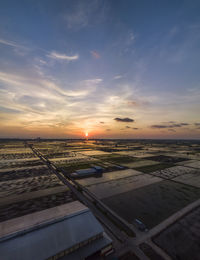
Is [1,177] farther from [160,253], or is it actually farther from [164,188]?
[164,188]

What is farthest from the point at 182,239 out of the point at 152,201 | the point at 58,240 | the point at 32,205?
the point at 32,205

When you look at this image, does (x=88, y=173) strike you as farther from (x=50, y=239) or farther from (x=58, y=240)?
(x=50, y=239)

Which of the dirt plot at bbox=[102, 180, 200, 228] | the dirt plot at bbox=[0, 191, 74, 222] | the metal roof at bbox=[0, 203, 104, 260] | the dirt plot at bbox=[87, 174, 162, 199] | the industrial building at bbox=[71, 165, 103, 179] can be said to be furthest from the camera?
the industrial building at bbox=[71, 165, 103, 179]

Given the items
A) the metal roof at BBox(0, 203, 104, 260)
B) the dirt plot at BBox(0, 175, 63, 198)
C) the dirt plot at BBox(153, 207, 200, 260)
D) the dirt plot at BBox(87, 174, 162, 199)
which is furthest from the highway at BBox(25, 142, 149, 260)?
the dirt plot at BBox(0, 175, 63, 198)

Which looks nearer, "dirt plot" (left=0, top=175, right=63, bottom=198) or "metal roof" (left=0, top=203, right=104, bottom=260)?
"metal roof" (left=0, top=203, right=104, bottom=260)

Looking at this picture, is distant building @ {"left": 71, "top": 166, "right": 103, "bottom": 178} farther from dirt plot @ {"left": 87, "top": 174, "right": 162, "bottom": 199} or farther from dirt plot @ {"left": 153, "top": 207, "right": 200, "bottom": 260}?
dirt plot @ {"left": 153, "top": 207, "right": 200, "bottom": 260}

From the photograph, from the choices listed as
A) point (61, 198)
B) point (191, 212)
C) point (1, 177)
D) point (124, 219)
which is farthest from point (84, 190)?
point (1, 177)

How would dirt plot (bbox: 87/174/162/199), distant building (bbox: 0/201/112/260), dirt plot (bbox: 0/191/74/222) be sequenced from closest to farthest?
distant building (bbox: 0/201/112/260), dirt plot (bbox: 0/191/74/222), dirt plot (bbox: 87/174/162/199)

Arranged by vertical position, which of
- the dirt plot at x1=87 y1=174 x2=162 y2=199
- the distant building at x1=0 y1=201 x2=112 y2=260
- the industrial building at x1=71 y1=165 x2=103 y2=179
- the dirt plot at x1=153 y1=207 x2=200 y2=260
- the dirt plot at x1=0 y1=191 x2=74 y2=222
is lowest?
the dirt plot at x1=0 y1=191 x2=74 y2=222
